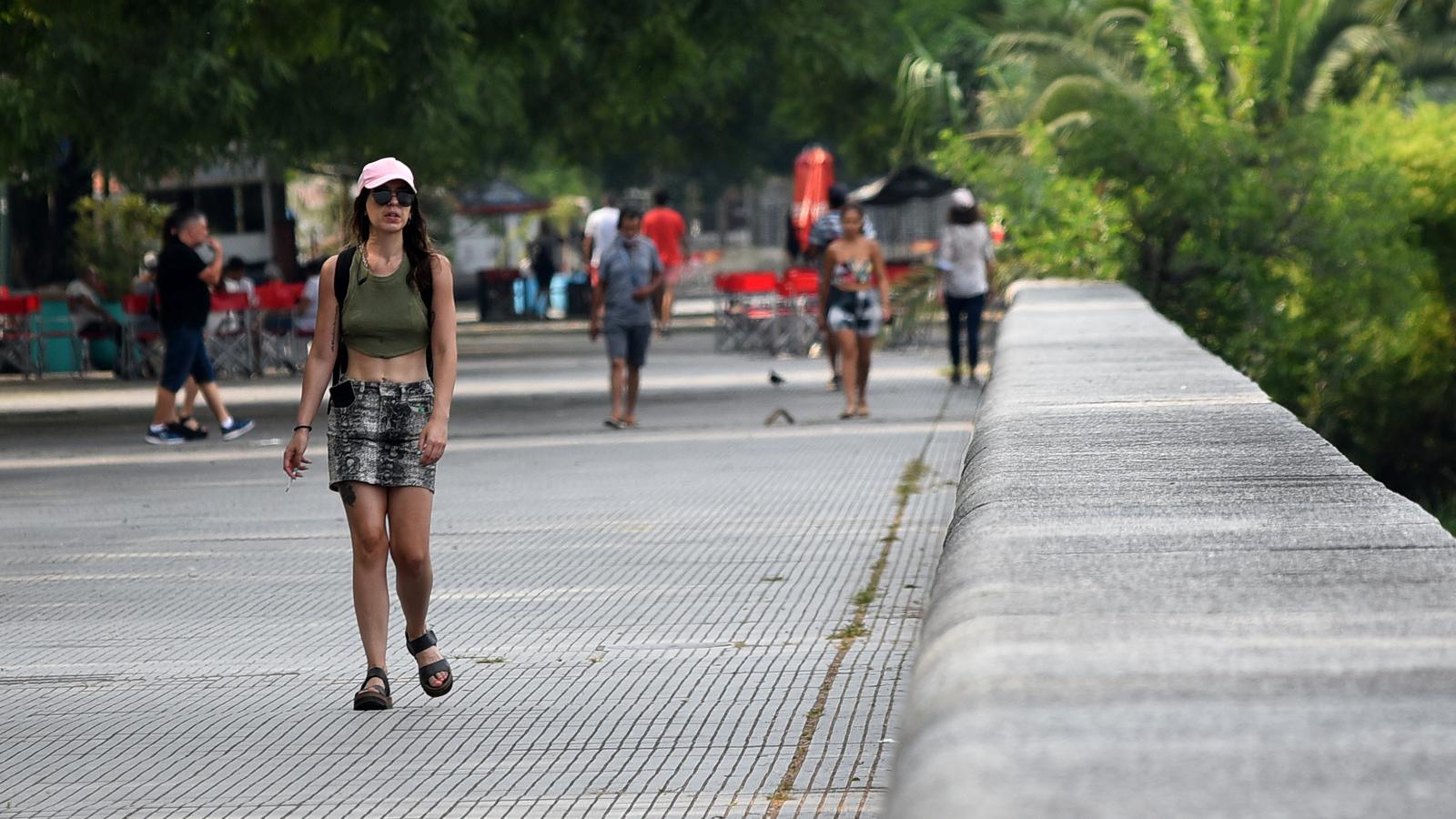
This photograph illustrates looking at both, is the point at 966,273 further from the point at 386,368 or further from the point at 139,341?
the point at 386,368

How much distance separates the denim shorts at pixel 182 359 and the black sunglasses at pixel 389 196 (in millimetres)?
9779

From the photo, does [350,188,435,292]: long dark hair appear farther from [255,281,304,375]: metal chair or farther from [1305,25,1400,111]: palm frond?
[1305,25,1400,111]: palm frond

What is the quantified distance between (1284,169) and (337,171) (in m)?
26.4

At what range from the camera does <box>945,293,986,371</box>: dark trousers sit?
19734mm

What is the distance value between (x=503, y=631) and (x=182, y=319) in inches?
363

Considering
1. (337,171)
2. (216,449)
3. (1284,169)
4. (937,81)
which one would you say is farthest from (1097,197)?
(337,171)

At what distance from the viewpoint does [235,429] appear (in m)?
17.1

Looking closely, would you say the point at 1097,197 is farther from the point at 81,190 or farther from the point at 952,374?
the point at 81,190

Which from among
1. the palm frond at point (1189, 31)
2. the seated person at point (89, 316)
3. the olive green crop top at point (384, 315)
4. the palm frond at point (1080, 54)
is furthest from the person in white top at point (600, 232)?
the olive green crop top at point (384, 315)

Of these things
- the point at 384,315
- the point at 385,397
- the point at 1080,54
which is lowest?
the point at 385,397

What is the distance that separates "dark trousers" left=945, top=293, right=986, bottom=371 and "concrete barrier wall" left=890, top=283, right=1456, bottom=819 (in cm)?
1345

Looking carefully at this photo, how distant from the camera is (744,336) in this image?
89.8ft

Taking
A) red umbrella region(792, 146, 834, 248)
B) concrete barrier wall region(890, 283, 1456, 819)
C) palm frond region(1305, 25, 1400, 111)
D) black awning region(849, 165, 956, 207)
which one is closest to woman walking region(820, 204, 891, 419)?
concrete barrier wall region(890, 283, 1456, 819)

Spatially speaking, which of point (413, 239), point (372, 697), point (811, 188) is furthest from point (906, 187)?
point (372, 697)
